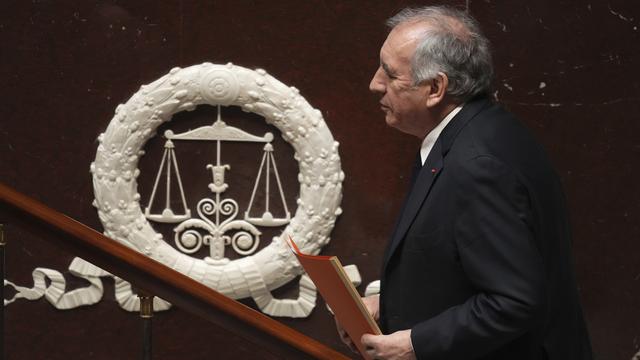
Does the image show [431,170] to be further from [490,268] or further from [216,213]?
[216,213]

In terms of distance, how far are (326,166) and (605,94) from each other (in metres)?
1.06

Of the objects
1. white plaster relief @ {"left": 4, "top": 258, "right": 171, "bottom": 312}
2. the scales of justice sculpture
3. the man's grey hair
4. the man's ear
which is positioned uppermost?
the man's grey hair

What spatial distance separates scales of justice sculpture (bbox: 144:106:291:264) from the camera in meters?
3.36

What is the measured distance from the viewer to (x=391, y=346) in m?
1.79

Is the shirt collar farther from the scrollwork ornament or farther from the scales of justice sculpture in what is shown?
the scales of justice sculpture

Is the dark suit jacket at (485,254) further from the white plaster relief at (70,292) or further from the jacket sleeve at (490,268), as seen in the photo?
the white plaster relief at (70,292)

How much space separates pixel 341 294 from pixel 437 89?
1.61ft

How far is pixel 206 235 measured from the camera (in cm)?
340

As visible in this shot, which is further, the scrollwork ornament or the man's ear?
the scrollwork ornament

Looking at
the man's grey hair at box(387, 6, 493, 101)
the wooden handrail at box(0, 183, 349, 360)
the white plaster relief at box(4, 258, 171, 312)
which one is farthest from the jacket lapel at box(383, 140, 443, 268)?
the white plaster relief at box(4, 258, 171, 312)

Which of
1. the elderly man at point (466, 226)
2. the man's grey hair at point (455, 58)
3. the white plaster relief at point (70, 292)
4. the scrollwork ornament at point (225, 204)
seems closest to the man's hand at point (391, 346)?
the elderly man at point (466, 226)

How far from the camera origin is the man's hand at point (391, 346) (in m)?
1.77

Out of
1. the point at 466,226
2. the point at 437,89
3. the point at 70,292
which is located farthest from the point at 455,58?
the point at 70,292

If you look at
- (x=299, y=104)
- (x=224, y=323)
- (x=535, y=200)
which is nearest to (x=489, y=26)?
(x=299, y=104)
